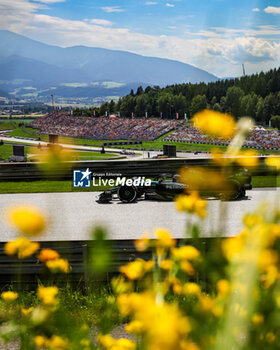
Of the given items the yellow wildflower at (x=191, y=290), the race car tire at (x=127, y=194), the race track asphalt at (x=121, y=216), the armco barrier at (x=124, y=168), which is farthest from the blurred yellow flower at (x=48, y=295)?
the armco barrier at (x=124, y=168)

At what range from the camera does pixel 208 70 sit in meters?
1.13

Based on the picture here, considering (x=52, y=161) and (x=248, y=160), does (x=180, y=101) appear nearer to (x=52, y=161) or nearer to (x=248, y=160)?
(x=248, y=160)

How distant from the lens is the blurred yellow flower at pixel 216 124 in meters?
0.80

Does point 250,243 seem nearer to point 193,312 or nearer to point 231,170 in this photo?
point 193,312

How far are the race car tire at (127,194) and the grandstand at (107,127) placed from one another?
54.3 metres

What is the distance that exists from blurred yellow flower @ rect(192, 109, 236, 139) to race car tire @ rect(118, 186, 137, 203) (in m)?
8.99

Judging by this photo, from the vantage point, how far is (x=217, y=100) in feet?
13.6

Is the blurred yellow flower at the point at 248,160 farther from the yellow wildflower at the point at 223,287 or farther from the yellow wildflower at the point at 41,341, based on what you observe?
the yellow wildflower at the point at 41,341

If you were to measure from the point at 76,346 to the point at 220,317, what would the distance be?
0.34 meters

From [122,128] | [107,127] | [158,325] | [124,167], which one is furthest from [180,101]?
[107,127]

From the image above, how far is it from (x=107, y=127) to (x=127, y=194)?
80166 millimetres

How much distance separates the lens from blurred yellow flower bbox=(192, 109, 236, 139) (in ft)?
2.61

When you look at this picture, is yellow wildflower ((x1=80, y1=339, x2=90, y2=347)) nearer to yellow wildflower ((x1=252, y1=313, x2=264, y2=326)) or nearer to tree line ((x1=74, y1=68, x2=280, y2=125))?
yellow wildflower ((x1=252, y1=313, x2=264, y2=326))
